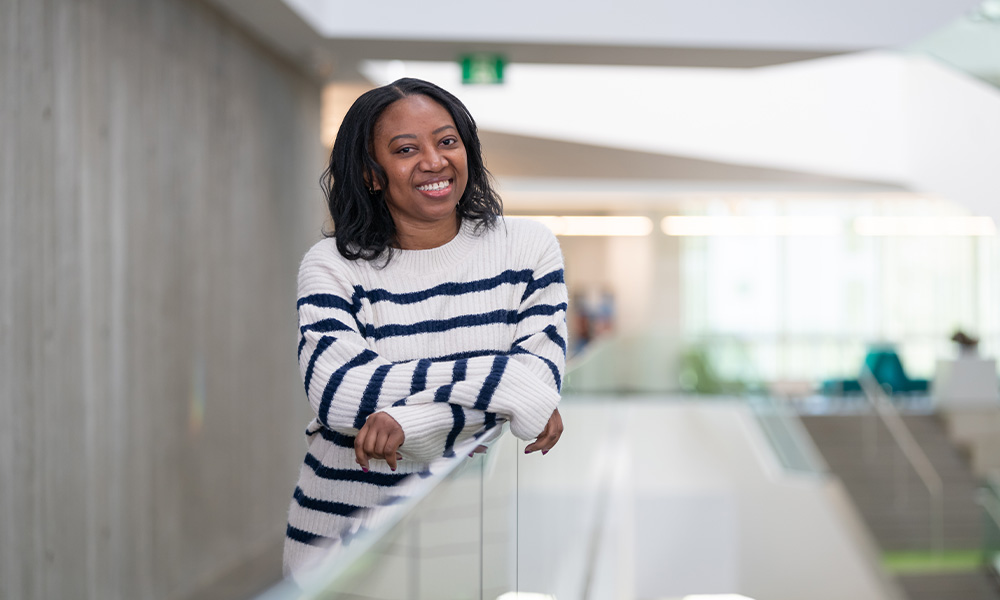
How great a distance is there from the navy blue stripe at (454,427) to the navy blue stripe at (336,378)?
7.8 inches

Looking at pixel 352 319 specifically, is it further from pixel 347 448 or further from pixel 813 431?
pixel 813 431

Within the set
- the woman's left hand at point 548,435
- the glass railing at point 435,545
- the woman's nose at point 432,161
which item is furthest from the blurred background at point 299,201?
the woman's nose at point 432,161

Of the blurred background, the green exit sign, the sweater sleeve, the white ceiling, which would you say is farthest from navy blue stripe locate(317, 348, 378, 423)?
the green exit sign

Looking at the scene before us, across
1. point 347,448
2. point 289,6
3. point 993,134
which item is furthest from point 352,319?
point 993,134

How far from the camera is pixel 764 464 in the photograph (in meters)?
14.6

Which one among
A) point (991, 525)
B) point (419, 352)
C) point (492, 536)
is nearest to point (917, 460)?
point (991, 525)

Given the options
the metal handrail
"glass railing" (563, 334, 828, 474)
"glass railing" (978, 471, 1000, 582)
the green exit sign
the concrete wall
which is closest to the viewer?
the concrete wall

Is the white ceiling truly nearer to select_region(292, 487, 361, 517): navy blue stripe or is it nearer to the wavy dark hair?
the wavy dark hair

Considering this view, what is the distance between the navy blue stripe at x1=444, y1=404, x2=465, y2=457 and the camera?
1.99 metres

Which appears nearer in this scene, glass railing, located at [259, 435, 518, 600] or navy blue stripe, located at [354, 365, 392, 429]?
glass railing, located at [259, 435, 518, 600]

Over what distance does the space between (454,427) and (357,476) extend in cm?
22

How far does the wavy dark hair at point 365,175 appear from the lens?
6.59 feet

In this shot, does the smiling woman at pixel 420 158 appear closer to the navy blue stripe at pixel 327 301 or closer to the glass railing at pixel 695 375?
the navy blue stripe at pixel 327 301

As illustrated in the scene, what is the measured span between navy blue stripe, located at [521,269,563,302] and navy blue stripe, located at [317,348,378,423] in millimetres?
359
